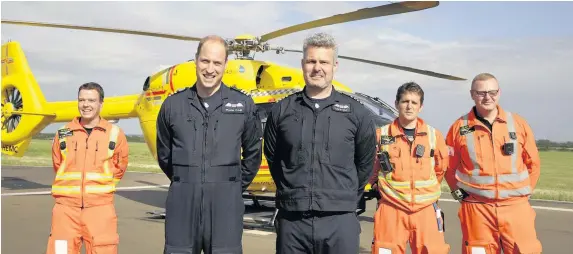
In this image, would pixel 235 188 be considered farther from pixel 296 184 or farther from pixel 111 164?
pixel 111 164

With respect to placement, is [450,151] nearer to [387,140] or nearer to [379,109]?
[387,140]

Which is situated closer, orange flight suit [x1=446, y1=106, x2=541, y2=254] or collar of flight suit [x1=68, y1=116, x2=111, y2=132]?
orange flight suit [x1=446, y1=106, x2=541, y2=254]

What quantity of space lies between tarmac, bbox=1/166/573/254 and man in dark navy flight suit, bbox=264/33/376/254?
3.83m

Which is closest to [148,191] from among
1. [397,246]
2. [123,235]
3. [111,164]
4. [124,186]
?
[124,186]

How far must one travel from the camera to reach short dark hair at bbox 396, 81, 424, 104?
13.9 feet

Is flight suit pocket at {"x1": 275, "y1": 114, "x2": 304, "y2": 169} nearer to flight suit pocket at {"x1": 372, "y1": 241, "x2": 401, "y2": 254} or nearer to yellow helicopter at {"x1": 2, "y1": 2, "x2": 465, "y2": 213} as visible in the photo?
flight suit pocket at {"x1": 372, "y1": 241, "x2": 401, "y2": 254}

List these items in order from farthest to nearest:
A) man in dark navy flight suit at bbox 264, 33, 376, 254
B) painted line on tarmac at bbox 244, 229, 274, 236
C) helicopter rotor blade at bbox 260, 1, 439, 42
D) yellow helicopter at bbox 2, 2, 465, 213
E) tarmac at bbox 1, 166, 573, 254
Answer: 1. painted line on tarmac at bbox 244, 229, 274, 236
2. yellow helicopter at bbox 2, 2, 465, 213
3. tarmac at bbox 1, 166, 573, 254
4. helicopter rotor blade at bbox 260, 1, 439, 42
5. man in dark navy flight suit at bbox 264, 33, 376, 254

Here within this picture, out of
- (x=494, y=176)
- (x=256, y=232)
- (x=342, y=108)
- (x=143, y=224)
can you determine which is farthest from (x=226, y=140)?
(x=143, y=224)

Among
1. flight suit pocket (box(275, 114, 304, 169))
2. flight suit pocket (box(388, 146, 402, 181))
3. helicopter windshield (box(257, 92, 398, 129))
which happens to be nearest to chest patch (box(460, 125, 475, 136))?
flight suit pocket (box(388, 146, 402, 181))

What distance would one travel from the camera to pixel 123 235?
26.2ft

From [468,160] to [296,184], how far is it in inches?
69.7

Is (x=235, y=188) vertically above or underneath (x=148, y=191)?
above

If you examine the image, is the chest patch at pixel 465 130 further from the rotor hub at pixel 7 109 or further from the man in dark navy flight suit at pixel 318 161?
the rotor hub at pixel 7 109

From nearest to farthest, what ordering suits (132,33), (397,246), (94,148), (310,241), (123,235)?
(310,241)
(397,246)
(94,148)
(123,235)
(132,33)
